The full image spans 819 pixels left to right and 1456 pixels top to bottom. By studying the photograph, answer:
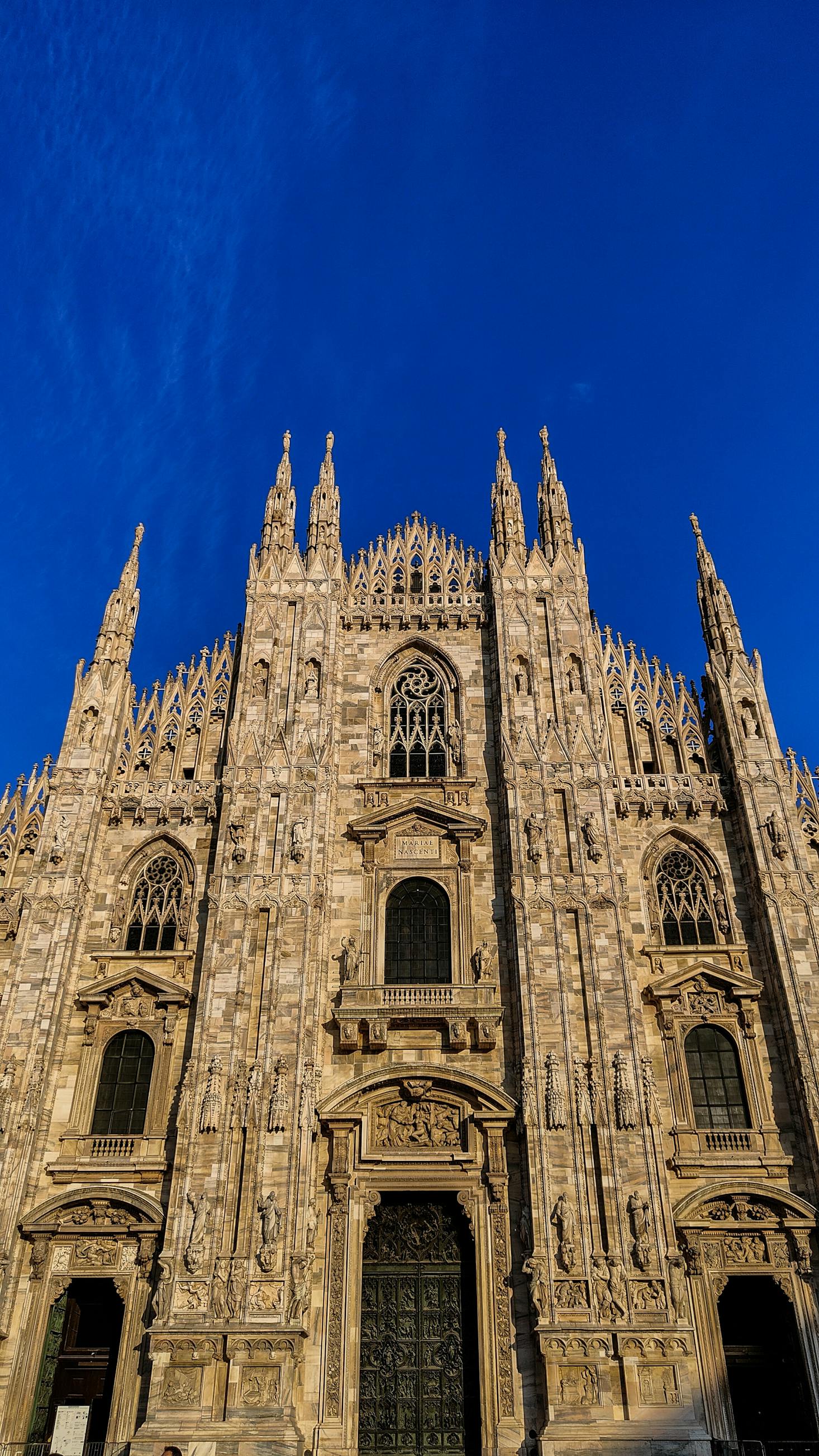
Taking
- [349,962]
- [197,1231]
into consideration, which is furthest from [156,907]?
[197,1231]

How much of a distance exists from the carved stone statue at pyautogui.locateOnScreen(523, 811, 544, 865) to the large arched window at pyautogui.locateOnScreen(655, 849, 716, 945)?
282 centimetres

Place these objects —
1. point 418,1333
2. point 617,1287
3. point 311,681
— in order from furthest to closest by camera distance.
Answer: point 311,681
point 418,1333
point 617,1287

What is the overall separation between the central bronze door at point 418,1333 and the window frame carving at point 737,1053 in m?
4.70

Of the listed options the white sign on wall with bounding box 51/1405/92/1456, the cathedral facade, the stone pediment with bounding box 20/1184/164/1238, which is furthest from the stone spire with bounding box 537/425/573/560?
the white sign on wall with bounding box 51/1405/92/1456

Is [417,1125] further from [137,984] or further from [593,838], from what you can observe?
[593,838]

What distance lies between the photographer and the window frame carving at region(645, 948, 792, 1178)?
21.0 m

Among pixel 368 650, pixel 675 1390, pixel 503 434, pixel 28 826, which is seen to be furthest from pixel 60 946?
pixel 503 434

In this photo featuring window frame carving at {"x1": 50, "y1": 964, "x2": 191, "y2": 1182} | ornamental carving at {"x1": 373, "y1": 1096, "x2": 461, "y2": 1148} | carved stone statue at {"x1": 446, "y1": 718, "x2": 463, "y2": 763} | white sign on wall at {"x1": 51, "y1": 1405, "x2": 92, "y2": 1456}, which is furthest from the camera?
carved stone statue at {"x1": 446, "y1": 718, "x2": 463, "y2": 763}

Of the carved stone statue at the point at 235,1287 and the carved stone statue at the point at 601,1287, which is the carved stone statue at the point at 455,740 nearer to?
the carved stone statue at the point at 601,1287

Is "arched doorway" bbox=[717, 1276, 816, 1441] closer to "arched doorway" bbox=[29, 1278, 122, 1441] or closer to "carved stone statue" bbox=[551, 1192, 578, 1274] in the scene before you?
"carved stone statue" bbox=[551, 1192, 578, 1274]

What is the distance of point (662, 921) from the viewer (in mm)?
23844

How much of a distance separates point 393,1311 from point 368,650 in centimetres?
1485

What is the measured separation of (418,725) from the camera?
26.9 meters

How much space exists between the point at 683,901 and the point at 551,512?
11.0 m
